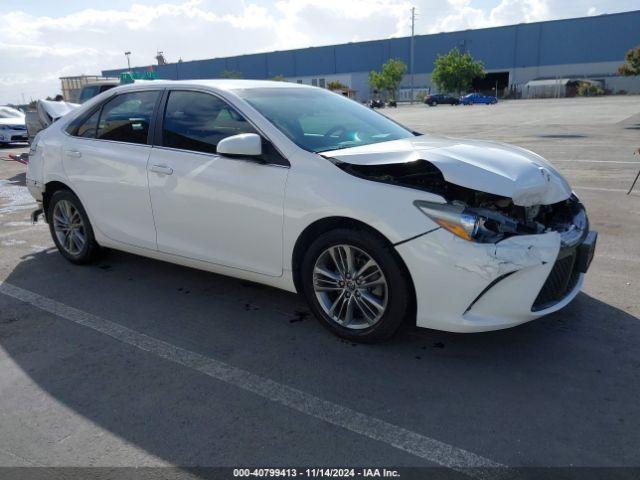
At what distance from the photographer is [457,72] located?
74.8 meters

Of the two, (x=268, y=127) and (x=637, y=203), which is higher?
(x=268, y=127)

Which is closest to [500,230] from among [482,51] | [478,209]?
[478,209]

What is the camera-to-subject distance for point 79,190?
4.86 metres

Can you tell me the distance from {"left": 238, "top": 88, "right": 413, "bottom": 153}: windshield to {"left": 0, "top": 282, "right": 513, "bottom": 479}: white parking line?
153cm

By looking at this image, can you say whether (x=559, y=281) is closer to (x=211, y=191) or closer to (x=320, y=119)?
(x=320, y=119)

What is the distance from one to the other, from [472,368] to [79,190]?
369 centimetres

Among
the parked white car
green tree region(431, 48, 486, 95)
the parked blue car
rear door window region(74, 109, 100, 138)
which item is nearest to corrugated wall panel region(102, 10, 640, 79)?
green tree region(431, 48, 486, 95)

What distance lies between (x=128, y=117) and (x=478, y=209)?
303cm

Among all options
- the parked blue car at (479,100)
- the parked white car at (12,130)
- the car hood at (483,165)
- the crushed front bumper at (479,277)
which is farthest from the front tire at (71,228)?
the parked blue car at (479,100)

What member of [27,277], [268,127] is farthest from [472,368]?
[27,277]

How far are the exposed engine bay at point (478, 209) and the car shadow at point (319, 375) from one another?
28.8 inches

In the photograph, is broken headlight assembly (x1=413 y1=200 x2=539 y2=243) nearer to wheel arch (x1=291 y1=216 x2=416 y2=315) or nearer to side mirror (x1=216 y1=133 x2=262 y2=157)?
wheel arch (x1=291 y1=216 x2=416 y2=315)

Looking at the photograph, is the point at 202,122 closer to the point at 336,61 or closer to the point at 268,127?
the point at 268,127

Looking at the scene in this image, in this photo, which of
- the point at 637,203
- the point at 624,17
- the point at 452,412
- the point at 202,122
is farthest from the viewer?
the point at 624,17
